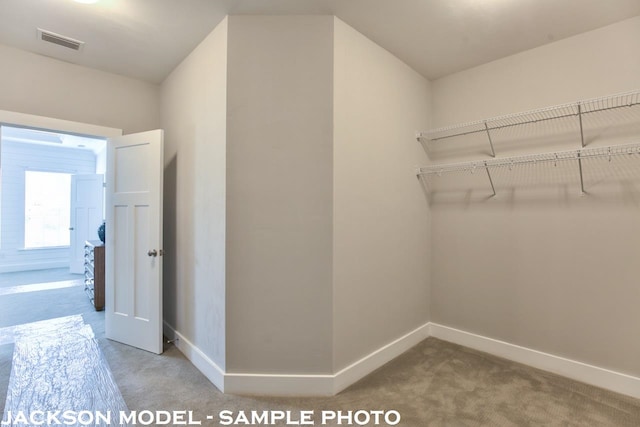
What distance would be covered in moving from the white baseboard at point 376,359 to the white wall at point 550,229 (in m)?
0.34

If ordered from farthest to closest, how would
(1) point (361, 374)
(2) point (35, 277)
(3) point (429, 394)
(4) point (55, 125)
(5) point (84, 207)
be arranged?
(5) point (84, 207) → (2) point (35, 277) → (4) point (55, 125) → (1) point (361, 374) → (3) point (429, 394)

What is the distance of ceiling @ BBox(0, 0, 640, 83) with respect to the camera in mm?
1972

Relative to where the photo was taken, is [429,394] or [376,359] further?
[376,359]

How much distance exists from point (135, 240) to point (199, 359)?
124 cm

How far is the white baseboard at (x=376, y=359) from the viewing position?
2109 millimetres

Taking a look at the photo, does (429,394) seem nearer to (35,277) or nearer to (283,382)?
(283,382)

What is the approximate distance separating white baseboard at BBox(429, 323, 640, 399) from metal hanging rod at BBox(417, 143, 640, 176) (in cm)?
152

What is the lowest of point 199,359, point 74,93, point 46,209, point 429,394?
point 429,394

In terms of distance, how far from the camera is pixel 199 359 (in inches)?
93.3

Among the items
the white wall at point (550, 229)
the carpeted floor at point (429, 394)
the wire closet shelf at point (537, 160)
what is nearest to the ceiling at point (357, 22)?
the white wall at point (550, 229)

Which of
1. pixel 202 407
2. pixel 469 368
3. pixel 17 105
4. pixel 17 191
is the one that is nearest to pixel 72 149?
pixel 17 191

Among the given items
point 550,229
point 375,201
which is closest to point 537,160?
point 550,229

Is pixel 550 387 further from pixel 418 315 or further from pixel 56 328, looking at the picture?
pixel 56 328

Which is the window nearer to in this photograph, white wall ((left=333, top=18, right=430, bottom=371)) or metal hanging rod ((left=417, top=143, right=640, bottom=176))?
white wall ((left=333, top=18, right=430, bottom=371))
